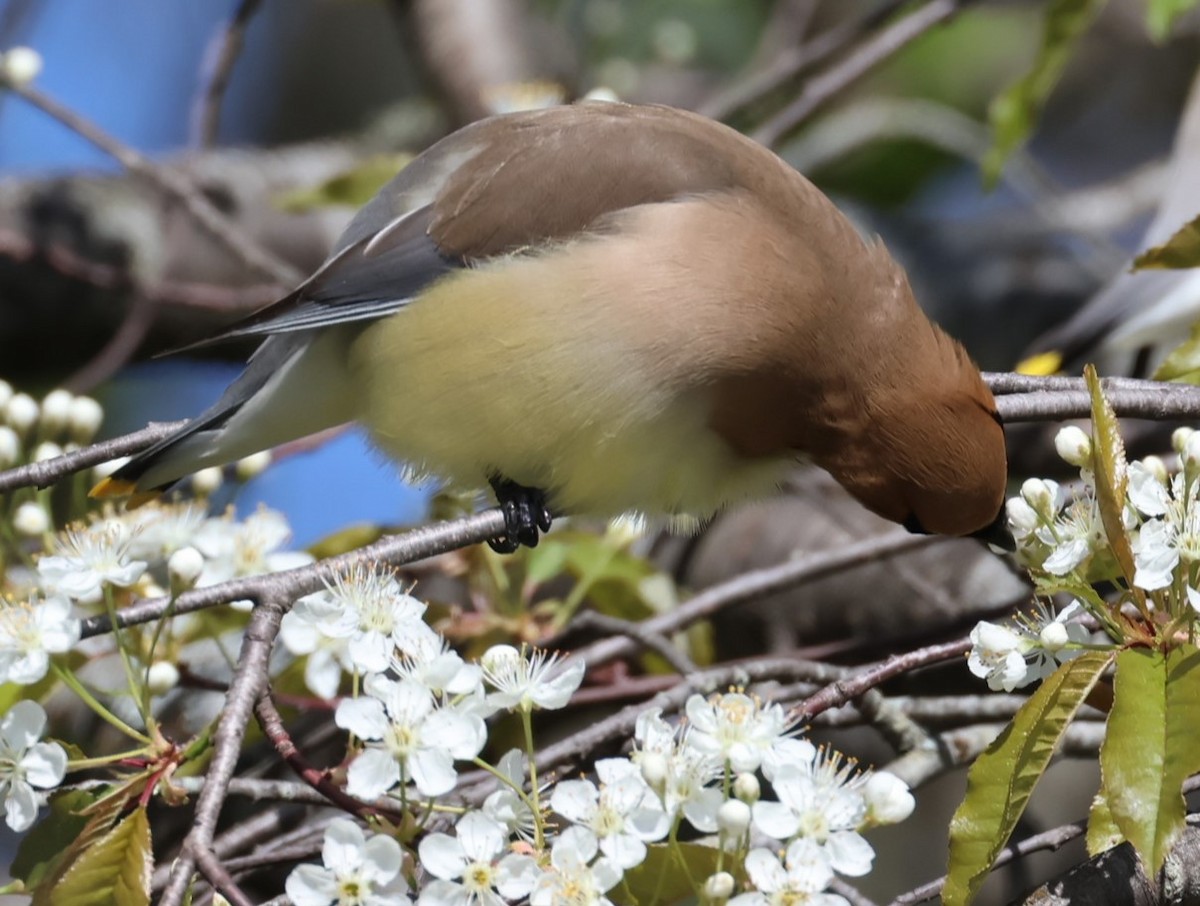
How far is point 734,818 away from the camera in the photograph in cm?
161

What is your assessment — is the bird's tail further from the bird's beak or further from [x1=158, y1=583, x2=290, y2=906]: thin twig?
the bird's beak

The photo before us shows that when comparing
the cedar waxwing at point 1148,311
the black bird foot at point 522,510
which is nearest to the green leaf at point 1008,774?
the black bird foot at point 522,510

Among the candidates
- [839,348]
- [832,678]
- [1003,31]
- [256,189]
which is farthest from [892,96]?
[832,678]

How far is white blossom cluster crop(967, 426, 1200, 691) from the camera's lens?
5.90ft

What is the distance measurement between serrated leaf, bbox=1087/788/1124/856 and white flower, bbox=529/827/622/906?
0.52m

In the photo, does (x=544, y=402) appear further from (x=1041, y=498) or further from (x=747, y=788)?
(x=747, y=788)

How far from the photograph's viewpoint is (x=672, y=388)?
2.72 meters

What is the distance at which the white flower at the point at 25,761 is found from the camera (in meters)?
1.91

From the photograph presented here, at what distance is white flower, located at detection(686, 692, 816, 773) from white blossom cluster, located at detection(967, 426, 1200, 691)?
289 mm

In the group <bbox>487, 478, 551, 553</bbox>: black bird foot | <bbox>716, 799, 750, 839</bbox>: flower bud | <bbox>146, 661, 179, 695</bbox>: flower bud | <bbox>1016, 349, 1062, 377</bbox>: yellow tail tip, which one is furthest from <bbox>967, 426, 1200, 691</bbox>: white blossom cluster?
<bbox>1016, 349, 1062, 377</bbox>: yellow tail tip

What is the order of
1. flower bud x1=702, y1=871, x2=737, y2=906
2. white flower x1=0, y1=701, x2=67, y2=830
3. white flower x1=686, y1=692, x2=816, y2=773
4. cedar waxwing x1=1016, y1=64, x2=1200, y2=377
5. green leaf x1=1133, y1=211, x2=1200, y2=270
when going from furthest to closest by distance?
cedar waxwing x1=1016, y1=64, x2=1200, y2=377 → green leaf x1=1133, y1=211, x2=1200, y2=270 → white flower x1=0, y1=701, x2=67, y2=830 → white flower x1=686, y1=692, x2=816, y2=773 → flower bud x1=702, y1=871, x2=737, y2=906

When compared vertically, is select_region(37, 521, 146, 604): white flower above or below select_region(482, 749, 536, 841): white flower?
above

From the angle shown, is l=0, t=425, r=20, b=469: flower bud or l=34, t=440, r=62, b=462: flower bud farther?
l=34, t=440, r=62, b=462: flower bud

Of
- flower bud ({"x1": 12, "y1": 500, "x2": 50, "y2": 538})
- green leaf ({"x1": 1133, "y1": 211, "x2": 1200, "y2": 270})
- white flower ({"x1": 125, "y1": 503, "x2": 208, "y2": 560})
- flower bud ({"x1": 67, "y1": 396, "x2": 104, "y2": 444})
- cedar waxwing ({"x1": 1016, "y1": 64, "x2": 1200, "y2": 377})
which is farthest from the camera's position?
cedar waxwing ({"x1": 1016, "y1": 64, "x2": 1200, "y2": 377})
